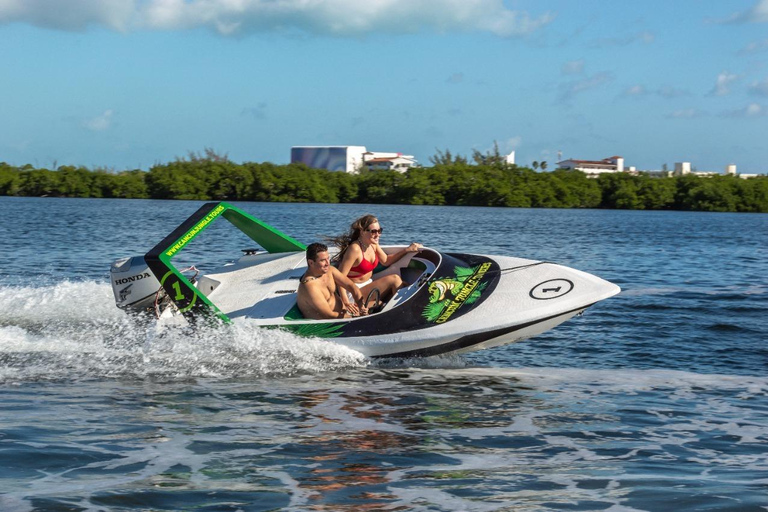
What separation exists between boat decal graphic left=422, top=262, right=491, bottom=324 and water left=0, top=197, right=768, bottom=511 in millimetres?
641

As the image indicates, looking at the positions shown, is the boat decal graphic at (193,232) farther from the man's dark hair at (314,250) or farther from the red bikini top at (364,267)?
the red bikini top at (364,267)

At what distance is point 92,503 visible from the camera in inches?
214

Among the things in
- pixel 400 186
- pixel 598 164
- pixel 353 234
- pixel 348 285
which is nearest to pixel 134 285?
pixel 348 285

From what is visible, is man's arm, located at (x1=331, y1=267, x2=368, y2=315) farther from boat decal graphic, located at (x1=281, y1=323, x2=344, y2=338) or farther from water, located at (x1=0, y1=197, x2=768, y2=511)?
water, located at (x1=0, y1=197, x2=768, y2=511)

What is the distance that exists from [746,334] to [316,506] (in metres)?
8.36

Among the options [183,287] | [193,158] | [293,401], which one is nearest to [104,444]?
[293,401]

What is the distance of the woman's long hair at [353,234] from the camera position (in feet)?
32.1

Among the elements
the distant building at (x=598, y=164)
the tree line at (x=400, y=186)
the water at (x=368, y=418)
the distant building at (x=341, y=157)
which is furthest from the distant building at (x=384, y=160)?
the water at (x=368, y=418)

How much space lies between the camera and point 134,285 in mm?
9547

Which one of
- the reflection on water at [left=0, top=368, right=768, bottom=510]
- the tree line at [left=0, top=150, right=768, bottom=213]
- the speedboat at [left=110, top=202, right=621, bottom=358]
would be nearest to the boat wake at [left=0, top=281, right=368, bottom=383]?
the speedboat at [left=110, top=202, right=621, bottom=358]

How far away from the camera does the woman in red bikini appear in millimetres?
9812

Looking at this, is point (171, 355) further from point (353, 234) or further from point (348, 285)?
point (353, 234)

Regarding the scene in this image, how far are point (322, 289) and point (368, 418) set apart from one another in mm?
2091

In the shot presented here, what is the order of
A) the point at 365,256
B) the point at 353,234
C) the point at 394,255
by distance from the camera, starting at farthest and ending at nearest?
the point at 394,255 < the point at 365,256 < the point at 353,234
